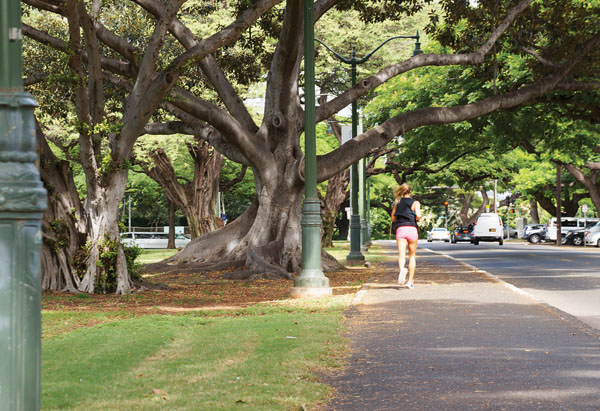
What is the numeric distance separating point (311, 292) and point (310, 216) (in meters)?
1.35

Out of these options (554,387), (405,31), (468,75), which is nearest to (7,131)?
(554,387)

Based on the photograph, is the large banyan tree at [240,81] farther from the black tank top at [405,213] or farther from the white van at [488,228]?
the white van at [488,228]

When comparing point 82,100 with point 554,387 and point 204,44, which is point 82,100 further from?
point 554,387

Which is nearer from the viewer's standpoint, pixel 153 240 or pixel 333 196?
pixel 333 196

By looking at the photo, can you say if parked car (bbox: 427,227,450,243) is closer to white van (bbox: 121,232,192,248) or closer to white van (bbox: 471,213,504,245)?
white van (bbox: 471,213,504,245)

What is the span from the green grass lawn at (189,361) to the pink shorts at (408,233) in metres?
3.87

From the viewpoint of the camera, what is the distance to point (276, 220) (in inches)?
823

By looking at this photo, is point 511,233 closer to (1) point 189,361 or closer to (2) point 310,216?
(2) point 310,216

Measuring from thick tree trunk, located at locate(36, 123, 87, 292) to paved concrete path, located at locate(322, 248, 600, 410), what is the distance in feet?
19.3

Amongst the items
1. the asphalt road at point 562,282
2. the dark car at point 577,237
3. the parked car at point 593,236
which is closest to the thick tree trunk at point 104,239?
the asphalt road at point 562,282

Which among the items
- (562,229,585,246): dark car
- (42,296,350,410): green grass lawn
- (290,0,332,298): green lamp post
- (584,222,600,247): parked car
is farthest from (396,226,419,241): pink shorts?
(562,229,585,246): dark car

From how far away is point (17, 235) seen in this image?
3393 mm

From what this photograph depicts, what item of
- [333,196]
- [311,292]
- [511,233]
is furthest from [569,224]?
[311,292]

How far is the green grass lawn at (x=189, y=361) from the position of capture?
567cm
